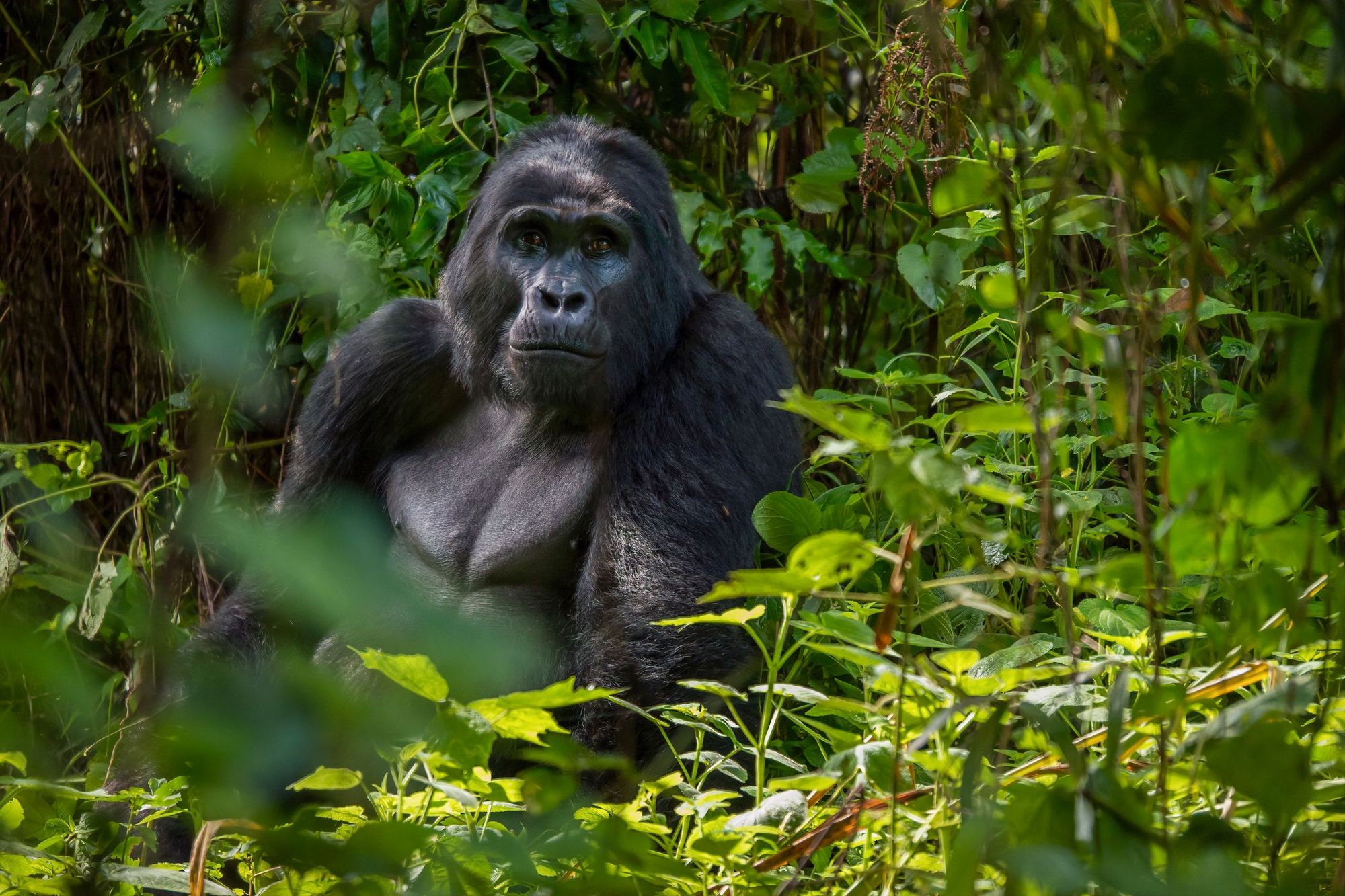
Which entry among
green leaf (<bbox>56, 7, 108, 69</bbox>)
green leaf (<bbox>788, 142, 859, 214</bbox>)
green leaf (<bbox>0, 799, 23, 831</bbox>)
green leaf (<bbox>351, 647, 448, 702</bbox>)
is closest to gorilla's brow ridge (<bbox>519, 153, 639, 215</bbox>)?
green leaf (<bbox>788, 142, 859, 214</bbox>)

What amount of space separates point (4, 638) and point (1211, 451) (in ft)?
3.03

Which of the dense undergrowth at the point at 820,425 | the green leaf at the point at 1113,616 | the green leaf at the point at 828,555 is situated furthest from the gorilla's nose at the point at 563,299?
the green leaf at the point at 828,555

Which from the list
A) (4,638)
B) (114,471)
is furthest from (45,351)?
(4,638)

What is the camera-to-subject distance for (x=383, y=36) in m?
4.15

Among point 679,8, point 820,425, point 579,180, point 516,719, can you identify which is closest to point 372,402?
point 579,180

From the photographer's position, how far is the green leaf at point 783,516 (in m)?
2.91

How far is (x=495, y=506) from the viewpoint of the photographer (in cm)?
350

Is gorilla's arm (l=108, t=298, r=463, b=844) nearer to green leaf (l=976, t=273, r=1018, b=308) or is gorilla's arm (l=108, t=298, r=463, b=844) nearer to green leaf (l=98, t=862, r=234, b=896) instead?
green leaf (l=98, t=862, r=234, b=896)

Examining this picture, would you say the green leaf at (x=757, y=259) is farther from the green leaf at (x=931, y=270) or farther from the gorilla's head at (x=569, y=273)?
the green leaf at (x=931, y=270)

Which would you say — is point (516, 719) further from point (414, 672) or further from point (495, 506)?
point (495, 506)

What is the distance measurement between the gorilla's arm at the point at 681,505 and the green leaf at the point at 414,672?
5.25 ft

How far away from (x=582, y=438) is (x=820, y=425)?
1.67 metres

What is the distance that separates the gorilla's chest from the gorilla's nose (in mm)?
346

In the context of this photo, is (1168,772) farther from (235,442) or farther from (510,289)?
(235,442)
